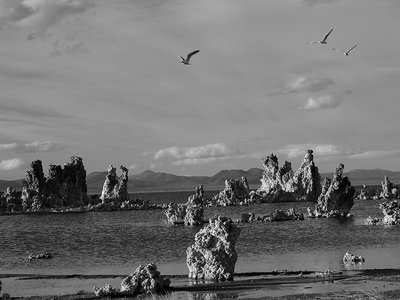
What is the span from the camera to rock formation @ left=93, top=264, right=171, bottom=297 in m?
48.2

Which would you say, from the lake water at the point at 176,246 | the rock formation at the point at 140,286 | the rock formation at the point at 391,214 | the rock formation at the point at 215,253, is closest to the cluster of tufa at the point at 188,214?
the lake water at the point at 176,246

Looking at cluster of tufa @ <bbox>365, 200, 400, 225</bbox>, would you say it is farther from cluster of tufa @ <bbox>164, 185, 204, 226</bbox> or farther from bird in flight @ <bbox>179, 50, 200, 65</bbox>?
bird in flight @ <bbox>179, 50, 200, 65</bbox>

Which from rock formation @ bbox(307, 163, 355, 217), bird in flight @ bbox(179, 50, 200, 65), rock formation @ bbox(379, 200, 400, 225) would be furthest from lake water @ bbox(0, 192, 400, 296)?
bird in flight @ bbox(179, 50, 200, 65)

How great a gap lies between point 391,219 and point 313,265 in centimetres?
5670

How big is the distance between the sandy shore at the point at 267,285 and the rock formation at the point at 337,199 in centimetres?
8894

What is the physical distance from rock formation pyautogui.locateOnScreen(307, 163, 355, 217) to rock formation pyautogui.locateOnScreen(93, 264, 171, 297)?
101m

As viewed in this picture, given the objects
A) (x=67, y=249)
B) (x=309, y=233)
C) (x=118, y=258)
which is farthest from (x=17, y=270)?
(x=309, y=233)

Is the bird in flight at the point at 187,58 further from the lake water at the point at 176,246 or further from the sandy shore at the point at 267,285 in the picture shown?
the lake water at the point at 176,246

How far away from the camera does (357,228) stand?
115500 millimetres

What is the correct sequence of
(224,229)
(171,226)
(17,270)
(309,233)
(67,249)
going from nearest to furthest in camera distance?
(224,229)
(17,270)
(67,249)
(309,233)
(171,226)

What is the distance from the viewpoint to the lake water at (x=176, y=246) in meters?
69.4

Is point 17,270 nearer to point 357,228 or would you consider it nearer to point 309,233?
point 309,233

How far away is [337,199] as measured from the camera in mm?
151750

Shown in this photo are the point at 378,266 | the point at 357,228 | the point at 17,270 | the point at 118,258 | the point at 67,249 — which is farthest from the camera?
the point at 357,228
